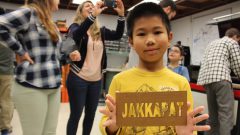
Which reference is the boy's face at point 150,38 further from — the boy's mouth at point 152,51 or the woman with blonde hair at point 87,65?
the woman with blonde hair at point 87,65

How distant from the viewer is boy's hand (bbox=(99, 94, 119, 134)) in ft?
2.58

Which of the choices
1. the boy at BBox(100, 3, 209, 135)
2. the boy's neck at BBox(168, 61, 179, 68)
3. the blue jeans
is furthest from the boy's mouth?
the boy's neck at BBox(168, 61, 179, 68)

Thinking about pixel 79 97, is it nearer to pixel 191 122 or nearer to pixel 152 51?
pixel 152 51

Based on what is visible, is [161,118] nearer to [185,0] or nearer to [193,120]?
[193,120]

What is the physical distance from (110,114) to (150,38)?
12.0 inches

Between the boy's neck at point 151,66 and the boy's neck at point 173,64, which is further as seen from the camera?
the boy's neck at point 173,64

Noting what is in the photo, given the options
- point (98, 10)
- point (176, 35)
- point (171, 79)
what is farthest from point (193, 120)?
point (176, 35)

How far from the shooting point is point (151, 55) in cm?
94

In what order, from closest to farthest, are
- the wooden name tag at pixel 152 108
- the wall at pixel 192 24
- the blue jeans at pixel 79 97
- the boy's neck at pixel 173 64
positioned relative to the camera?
1. the wooden name tag at pixel 152 108
2. the blue jeans at pixel 79 97
3. the boy's neck at pixel 173 64
4. the wall at pixel 192 24

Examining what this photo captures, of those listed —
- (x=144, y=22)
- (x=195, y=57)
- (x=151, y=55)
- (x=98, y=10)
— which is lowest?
(x=195, y=57)

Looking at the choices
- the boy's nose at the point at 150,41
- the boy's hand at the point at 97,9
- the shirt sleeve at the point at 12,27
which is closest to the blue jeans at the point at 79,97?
the boy's hand at the point at 97,9

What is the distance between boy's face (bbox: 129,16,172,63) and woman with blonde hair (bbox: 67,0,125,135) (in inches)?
42.2

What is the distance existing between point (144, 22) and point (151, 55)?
13cm

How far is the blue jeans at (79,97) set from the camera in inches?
81.8
